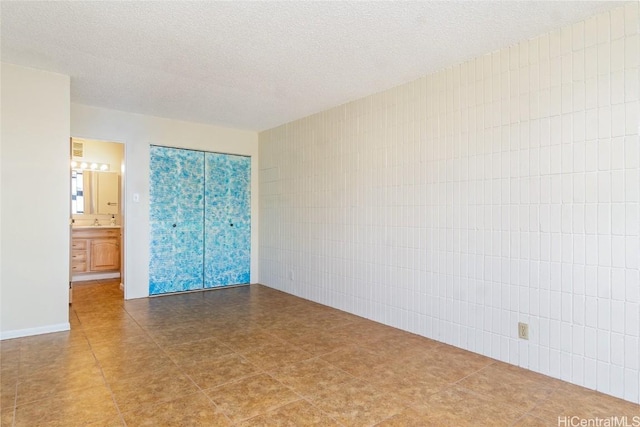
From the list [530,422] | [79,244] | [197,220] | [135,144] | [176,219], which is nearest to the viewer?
[530,422]

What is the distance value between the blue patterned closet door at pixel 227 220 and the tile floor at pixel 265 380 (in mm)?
1763

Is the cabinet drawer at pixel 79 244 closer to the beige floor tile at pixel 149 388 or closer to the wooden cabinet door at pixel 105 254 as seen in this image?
the wooden cabinet door at pixel 105 254

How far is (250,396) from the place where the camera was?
2.14m

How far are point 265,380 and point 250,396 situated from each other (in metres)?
0.22

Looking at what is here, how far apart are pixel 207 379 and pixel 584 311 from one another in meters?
2.52

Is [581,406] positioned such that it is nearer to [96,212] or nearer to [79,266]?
[79,266]

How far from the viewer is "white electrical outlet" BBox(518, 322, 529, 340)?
2.57 m

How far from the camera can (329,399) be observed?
2119 mm

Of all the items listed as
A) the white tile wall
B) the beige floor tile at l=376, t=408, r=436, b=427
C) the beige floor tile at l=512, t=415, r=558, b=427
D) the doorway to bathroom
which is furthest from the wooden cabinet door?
the beige floor tile at l=512, t=415, r=558, b=427

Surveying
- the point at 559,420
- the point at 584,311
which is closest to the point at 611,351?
the point at 584,311

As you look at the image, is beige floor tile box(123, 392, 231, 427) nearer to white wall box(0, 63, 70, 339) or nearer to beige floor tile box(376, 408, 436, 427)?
beige floor tile box(376, 408, 436, 427)

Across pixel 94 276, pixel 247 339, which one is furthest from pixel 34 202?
pixel 94 276

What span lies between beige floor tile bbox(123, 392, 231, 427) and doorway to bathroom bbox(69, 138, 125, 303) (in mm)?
4417

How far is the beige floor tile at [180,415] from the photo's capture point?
1.86 meters
